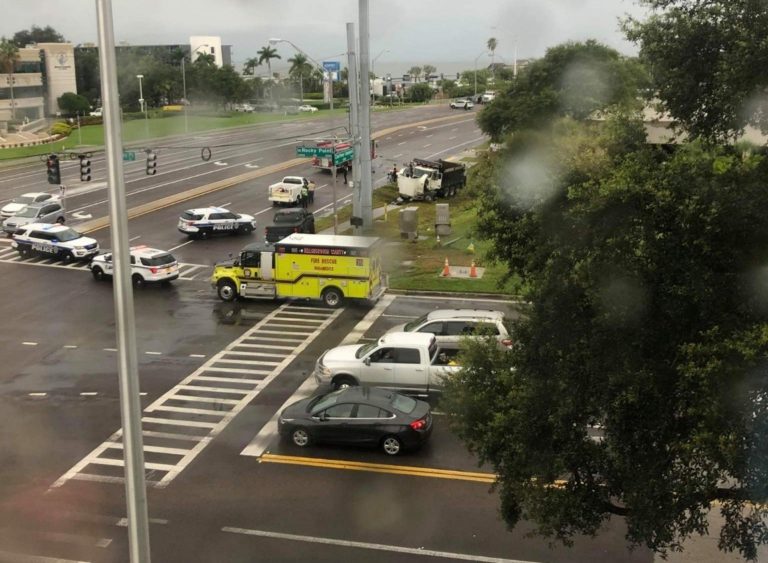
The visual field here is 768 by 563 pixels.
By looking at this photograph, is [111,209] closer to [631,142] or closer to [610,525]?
[631,142]

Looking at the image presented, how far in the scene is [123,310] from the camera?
7488 mm

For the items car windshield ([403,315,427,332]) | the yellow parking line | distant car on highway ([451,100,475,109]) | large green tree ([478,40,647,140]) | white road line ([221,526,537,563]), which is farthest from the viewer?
distant car on highway ([451,100,475,109])

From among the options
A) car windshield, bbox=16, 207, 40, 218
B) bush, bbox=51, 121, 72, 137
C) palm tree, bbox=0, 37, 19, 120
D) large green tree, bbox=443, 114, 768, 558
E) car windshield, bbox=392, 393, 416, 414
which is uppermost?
palm tree, bbox=0, 37, 19, 120

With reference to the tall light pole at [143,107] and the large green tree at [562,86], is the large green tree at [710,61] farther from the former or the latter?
the tall light pole at [143,107]

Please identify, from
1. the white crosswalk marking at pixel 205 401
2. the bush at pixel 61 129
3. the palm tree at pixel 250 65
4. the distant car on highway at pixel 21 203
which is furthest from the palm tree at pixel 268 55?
the white crosswalk marking at pixel 205 401

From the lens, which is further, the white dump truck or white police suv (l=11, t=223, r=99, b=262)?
the white dump truck

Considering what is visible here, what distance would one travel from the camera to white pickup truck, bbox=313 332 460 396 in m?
18.1

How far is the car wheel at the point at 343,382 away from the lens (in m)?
18.4

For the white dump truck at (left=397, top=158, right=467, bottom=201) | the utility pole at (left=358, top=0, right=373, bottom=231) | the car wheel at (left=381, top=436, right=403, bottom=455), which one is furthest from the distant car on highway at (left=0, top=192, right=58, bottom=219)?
the car wheel at (left=381, top=436, right=403, bottom=455)

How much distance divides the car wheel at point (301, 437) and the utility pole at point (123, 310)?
823 centimetres

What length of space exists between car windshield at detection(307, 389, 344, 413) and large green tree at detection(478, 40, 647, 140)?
866 inches

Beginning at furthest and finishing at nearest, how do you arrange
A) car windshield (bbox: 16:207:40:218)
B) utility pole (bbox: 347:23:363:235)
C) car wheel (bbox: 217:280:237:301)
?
1. car windshield (bbox: 16:207:40:218)
2. utility pole (bbox: 347:23:363:235)
3. car wheel (bbox: 217:280:237:301)

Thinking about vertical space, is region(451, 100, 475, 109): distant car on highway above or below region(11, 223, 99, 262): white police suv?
above

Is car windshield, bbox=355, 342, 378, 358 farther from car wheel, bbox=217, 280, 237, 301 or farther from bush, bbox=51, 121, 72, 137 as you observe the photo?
bush, bbox=51, 121, 72, 137
